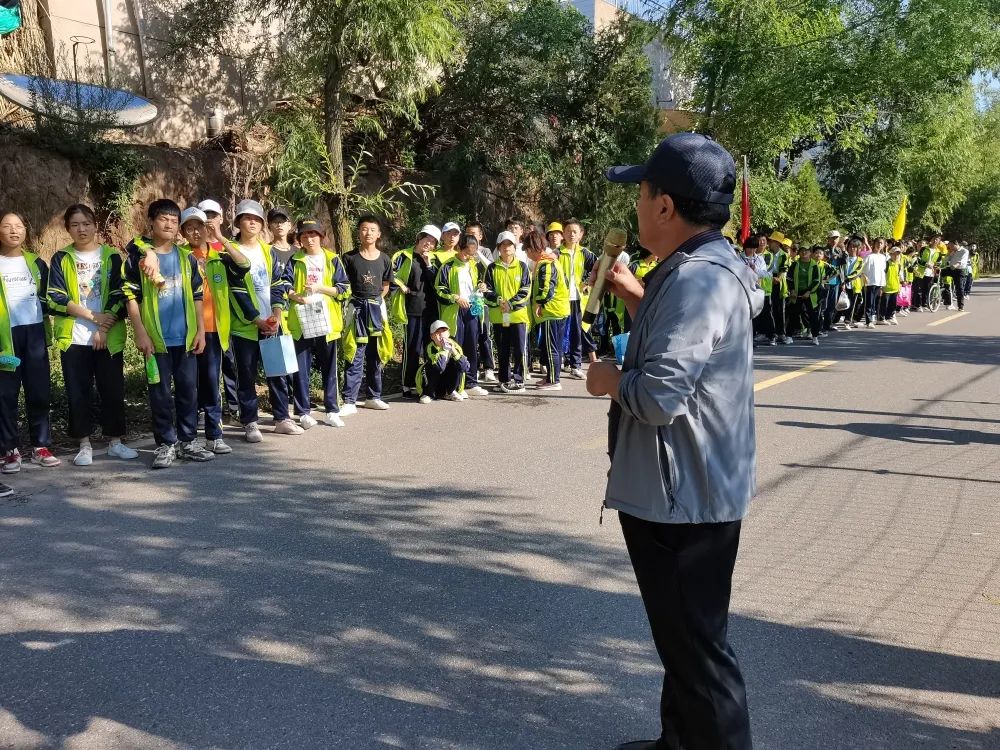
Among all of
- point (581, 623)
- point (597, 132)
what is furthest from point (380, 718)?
point (597, 132)

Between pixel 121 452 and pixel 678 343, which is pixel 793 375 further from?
pixel 678 343

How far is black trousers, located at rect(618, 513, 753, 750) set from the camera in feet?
8.05

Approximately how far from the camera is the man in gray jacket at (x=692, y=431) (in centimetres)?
235

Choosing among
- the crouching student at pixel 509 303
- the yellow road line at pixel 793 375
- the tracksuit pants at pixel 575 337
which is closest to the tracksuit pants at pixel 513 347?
the crouching student at pixel 509 303

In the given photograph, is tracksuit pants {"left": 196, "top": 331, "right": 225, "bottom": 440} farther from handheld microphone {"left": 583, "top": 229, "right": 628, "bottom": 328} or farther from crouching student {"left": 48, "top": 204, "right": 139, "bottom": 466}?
handheld microphone {"left": 583, "top": 229, "right": 628, "bottom": 328}

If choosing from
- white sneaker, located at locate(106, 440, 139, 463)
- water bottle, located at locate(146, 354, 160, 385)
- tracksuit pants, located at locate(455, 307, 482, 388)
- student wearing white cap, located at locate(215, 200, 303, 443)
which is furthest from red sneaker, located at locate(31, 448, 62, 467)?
tracksuit pants, located at locate(455, 307, 482, 388)

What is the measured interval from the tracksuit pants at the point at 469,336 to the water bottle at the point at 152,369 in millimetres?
3892

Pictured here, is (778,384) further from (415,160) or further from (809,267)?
(415,160)

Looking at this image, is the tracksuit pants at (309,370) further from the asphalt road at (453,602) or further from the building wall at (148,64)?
the building wall at (148,64)

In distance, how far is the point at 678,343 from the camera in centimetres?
230

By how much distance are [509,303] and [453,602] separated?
255 inches

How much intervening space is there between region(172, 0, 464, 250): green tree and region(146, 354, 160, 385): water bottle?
6.61 meters

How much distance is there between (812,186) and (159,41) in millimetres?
21719

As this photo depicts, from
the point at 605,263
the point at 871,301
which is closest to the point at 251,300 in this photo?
the point at 605,263
